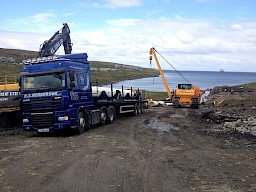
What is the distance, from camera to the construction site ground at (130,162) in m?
7.48

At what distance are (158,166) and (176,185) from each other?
167cm

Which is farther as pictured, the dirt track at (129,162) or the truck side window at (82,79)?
the truck side window at (82,79)

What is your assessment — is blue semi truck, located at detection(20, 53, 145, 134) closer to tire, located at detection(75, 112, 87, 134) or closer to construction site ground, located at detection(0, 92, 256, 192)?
tire, located at detection(75, 112, 87, 134)

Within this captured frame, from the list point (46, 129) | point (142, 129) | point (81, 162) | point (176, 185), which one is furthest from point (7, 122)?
point (176, 185)

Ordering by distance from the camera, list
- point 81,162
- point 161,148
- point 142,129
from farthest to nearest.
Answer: point 142,129 → point 161,148 → point 81,162

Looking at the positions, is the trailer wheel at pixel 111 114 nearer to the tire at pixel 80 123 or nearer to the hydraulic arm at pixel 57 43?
the tire at pixel 80 123

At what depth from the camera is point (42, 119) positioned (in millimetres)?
14398

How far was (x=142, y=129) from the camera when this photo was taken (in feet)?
55.6

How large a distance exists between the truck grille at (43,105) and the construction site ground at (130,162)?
123 centimetres

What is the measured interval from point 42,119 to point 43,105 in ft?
2.02

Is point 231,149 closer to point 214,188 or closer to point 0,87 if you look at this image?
point 214,188

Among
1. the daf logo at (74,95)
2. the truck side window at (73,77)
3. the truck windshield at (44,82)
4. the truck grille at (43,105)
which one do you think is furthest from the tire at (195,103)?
A: the truck grille at (43,105)

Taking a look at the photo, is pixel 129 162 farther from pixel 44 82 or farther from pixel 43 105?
pixel 44 82

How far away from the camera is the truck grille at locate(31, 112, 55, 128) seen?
47.0 feet
